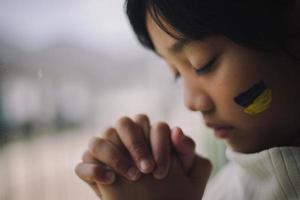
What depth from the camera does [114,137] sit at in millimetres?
631

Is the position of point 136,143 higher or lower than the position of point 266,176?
higher

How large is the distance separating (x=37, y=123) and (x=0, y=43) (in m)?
0.12

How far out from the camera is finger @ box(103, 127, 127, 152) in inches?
24.5

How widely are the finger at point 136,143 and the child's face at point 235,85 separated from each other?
9 centimetres

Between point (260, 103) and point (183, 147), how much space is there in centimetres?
13

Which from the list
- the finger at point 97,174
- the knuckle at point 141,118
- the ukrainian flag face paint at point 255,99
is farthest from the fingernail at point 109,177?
the ukrainian flag face paint at point 255,99

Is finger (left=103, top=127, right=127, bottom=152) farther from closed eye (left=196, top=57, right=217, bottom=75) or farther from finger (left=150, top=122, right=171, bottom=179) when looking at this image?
closed eye (left=196, top=57, right=217, bottom=75)

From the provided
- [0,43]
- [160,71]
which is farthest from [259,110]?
[0,43]

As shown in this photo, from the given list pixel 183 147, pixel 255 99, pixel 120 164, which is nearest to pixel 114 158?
pixel 120 164

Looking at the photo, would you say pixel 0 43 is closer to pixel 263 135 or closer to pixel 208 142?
pixel 263 135

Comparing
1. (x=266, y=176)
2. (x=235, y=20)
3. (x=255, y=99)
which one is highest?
(x=235, y=20)

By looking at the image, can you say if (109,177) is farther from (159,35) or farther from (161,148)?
(159,35)

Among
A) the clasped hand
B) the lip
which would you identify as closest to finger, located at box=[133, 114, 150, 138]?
the clasped hand

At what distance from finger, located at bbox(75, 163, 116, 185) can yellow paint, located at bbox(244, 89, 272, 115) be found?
21cm
